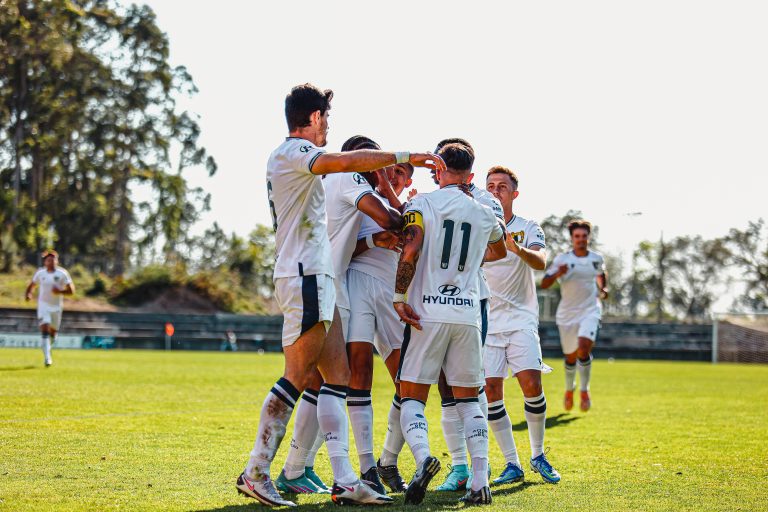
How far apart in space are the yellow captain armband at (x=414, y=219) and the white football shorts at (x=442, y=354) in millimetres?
674

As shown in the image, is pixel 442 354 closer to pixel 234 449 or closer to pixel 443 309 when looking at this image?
pixel 443 309

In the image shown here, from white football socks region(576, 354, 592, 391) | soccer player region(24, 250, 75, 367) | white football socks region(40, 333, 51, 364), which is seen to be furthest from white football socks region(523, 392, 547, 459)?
soccer player region(24, 250, 75, 367)

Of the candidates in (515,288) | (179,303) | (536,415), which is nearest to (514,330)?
(515,288)

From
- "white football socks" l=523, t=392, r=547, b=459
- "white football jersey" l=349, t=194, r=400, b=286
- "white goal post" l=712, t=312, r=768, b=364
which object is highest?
"white football jersey" l=349, t=194, r=400, b=286

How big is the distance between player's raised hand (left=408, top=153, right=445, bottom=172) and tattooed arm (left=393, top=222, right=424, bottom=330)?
0.43 m

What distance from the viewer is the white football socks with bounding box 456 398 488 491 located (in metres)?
6.16

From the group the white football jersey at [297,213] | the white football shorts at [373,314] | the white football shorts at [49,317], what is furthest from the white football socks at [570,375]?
the white football shorts at [49,317]

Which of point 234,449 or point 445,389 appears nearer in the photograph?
point 445,389

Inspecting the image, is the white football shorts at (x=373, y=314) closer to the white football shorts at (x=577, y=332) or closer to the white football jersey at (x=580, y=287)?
the white football shorts at (x=577, y=332)

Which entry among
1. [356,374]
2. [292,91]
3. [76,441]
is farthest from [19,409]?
[292,91]

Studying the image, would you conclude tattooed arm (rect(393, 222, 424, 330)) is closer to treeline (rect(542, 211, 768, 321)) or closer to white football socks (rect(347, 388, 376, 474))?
Answer: white football socks (rect(347, 388, 376, 474))

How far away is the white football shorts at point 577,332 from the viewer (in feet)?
49.9

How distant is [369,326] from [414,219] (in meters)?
0.94

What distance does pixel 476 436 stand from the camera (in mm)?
6270
